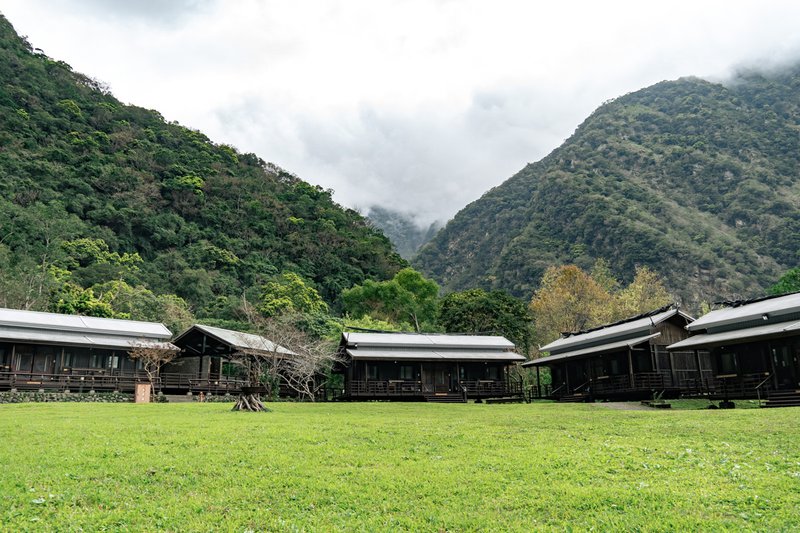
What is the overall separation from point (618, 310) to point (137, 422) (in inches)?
1895

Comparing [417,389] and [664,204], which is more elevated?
[664,204]

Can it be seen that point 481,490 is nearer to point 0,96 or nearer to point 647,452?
point 647,452

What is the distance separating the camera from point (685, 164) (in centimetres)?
9031

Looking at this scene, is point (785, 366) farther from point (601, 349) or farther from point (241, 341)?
point (241, 341)

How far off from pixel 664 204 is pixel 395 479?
83.2m

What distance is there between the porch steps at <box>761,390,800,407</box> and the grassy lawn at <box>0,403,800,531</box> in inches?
409

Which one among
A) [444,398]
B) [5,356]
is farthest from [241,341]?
[444,398]

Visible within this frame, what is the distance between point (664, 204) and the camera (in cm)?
8188

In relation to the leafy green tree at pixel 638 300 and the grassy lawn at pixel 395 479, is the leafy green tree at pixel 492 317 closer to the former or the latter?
the leafy green tree at pixel 638 300

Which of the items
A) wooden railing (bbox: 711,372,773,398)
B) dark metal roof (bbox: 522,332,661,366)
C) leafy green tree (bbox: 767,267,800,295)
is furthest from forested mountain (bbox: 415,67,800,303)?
wooden railing (bbox: 711,372,773,398)

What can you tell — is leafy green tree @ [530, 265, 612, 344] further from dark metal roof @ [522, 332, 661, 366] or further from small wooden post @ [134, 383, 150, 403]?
small wooden post @ [134, 383, 150, 403]

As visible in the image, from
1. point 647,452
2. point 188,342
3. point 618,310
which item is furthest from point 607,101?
point 647,452

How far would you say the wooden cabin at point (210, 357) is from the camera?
36156 mm

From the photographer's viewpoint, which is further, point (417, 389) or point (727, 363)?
point (417, 389)
